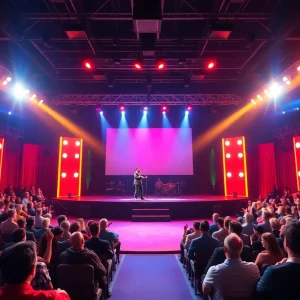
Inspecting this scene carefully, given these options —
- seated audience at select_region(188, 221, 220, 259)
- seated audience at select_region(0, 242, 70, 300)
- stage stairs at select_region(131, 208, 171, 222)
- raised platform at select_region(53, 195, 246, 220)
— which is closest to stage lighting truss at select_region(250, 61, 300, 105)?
raised platform at select_region(53, 195, 246, 220)

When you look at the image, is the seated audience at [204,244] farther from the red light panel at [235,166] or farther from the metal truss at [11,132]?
the metal truss at [11,132]

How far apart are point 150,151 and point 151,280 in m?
10.1

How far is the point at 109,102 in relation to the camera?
465 inches

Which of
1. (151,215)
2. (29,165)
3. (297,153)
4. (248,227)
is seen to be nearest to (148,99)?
(151,215)

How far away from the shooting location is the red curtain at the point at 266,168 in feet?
41.7

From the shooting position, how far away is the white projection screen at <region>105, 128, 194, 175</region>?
557 inches

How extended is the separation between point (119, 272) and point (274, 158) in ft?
34.9

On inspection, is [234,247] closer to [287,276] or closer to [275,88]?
[287,276]

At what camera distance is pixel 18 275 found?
4.62ft

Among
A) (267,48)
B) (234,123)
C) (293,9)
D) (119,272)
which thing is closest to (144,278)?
(119,272)

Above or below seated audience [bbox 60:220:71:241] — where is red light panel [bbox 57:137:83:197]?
above

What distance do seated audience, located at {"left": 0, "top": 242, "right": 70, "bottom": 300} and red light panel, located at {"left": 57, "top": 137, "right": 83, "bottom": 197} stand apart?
12199 millimetres

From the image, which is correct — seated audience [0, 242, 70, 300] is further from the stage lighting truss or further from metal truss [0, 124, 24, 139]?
metal truss [0, 124, 24, 139]

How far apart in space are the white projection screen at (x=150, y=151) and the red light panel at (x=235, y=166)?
1.93m
